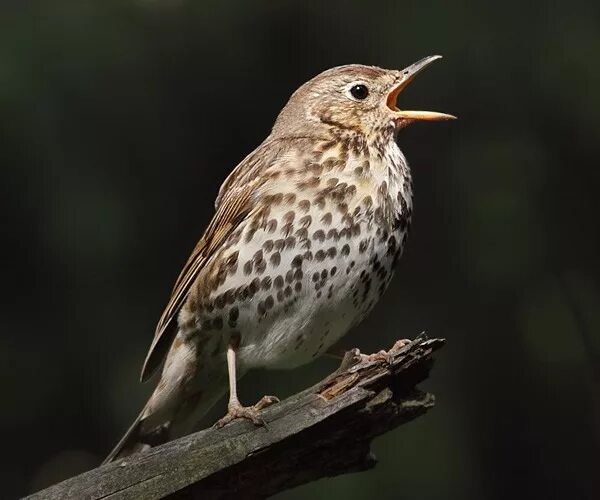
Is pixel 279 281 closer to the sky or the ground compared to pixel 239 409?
closer to the sky

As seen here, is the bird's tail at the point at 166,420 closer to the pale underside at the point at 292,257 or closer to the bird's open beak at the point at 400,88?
the pale underside at the point at 292,257

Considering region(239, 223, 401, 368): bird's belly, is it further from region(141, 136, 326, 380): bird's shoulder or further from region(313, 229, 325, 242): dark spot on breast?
region(141, 136, 326, 380): bird's shoulder

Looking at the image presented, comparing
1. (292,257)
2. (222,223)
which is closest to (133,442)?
(222,223)

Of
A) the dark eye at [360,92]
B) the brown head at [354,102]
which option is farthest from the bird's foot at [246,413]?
the dark eye at [360,92]

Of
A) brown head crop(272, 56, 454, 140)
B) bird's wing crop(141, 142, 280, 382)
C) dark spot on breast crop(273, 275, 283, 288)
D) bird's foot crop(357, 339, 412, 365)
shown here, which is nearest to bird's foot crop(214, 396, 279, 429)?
bird's foot crop(357, 339, 412, 365)

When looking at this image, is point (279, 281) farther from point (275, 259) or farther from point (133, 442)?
point (133, 442)

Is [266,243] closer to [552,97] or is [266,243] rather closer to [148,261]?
[148,261]

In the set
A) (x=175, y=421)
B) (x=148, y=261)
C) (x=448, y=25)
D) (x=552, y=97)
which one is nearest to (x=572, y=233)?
(x=552, y=97)
